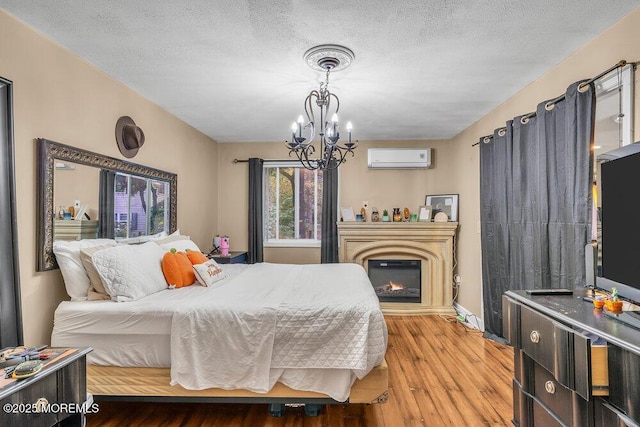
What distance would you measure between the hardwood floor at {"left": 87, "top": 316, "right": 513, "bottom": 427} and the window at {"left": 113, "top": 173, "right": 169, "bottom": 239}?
140 cm

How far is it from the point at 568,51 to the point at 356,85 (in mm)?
1517

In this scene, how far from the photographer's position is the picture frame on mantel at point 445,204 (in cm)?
452

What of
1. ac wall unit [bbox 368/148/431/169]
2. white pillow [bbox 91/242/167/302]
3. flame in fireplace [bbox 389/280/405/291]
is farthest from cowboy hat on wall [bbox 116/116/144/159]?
flame in fireplace [bbox 389/280/405/291]

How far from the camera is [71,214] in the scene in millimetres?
2293

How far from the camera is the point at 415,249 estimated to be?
15.0 ft

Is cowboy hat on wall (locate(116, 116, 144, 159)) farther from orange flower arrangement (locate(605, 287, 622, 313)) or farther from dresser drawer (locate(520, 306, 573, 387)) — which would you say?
orange flower arrangement (locate(605, 287, 622, 313))

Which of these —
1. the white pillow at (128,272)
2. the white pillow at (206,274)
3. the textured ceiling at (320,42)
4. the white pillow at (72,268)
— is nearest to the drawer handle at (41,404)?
the white pillow at (128,272)

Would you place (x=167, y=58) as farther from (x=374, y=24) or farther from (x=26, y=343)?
(x=26, y=343)

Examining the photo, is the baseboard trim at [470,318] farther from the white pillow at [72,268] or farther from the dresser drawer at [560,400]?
the white pillow at [72,268]

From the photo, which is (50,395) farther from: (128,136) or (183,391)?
(128,136)

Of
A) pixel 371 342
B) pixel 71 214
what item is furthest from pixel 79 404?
pixel 371 342

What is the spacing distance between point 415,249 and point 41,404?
4.07 metres

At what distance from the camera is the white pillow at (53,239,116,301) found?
2.14 meters

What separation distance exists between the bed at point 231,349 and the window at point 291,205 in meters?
2.94
